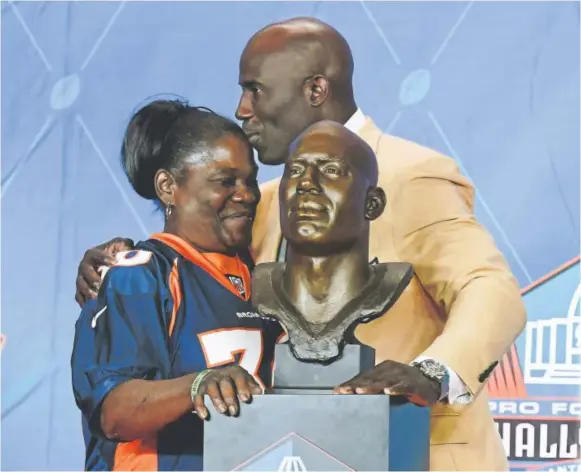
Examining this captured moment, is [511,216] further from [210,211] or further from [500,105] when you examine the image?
[210,211]

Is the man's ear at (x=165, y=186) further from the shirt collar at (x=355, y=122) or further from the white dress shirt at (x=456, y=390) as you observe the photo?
the white dress shirt at (x=456, y=390)

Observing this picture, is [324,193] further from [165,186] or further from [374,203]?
[165,186]

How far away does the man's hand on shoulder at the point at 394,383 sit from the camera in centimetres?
201

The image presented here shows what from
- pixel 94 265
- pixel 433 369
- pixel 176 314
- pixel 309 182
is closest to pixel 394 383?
pixel 433 369

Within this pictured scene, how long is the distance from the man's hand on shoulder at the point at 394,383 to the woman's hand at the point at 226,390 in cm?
13

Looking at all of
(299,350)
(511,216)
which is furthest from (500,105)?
(299,350)

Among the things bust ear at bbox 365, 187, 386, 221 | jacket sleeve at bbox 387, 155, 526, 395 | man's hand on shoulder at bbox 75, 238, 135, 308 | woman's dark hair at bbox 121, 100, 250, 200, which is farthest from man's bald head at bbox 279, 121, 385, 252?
man's hand on shoulder at bbox 75, 238, 135, 308

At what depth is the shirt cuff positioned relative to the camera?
212cm

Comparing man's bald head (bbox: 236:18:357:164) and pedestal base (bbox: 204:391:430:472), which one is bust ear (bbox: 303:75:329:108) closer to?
man's bald head (bbox: 236:18:357:164)

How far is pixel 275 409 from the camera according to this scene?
2.05m

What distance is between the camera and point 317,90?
2.51 metres

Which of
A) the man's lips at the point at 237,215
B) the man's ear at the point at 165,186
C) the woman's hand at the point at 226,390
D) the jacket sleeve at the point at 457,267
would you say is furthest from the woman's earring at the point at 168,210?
the woman's hand at the point at 226,390

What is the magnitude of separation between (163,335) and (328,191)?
0.37 m

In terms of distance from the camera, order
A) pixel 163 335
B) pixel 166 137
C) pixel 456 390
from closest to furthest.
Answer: pixel 456 390 < pixel 163 335 < pixel 166 137
